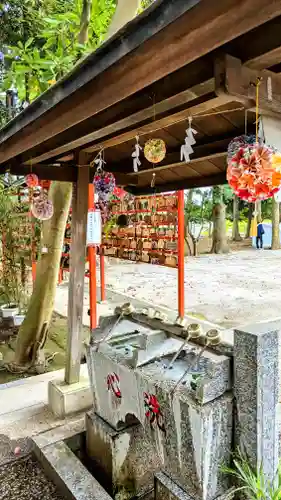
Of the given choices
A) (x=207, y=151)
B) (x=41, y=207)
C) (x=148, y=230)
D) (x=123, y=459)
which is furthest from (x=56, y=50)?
(x=123, y=459)

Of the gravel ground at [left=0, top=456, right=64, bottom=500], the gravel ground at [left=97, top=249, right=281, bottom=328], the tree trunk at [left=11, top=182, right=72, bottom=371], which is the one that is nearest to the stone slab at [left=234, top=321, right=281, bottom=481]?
the gravel ground at [left=0, top=456, right=64, bottom=500]

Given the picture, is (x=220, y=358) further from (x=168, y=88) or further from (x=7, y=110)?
(x=7, y=110)

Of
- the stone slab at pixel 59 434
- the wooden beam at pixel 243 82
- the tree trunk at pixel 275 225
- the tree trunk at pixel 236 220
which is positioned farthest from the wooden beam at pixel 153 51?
the tree trunk at pixel 236 220

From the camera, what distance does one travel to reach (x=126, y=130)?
2367mm

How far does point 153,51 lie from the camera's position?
1285mm

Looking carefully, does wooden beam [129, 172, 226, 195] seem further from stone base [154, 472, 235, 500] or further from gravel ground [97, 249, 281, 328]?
stone base [154, 472, 235, 500]

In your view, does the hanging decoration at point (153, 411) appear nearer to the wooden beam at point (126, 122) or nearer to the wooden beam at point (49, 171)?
the wooden beam at point (126, 122)

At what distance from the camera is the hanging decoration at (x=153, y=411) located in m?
1.82

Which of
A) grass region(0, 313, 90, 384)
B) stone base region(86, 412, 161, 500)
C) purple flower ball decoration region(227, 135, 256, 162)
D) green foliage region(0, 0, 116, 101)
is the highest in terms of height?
green foliage region(0, 0, 116, 101)

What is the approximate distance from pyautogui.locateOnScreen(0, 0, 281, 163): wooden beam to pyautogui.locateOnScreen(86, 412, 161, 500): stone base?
1.91m

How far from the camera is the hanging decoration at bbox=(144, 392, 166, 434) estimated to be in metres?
1.82

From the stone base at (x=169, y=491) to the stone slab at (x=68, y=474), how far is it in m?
0.29

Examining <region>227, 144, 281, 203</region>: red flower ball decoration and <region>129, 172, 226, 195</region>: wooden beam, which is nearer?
<region>227, 144, 281, 203</region>: red flower ball decoration

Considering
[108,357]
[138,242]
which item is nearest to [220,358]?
[108,357]
